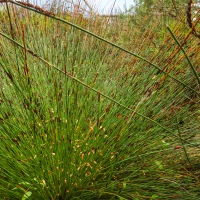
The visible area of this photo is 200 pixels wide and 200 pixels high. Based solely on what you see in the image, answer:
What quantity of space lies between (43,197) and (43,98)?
2.09 ft

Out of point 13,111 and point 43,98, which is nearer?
point 13,111

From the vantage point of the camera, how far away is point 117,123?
1.69m

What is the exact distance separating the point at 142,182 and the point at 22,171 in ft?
1.90

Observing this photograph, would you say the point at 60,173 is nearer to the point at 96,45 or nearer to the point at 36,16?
the point at 96,45

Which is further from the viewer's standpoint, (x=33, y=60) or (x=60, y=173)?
(x=33, y=60)

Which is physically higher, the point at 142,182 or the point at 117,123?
the point at 117,123

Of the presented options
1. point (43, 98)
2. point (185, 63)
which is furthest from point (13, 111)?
point (185, 63)

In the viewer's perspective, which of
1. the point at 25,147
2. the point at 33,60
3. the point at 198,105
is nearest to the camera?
the point at 25,147

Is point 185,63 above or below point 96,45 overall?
above

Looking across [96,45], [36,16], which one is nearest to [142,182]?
[96,45]

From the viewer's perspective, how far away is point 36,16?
3.53 meters

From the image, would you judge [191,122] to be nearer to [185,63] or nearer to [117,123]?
[117,123]

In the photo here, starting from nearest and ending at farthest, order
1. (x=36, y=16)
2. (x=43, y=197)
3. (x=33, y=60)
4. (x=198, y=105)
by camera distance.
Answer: (x=43, y=197), (x=198, y=105), (x=33, y=60), (x=36, y=16)

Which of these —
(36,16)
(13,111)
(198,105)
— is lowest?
(36,16)
